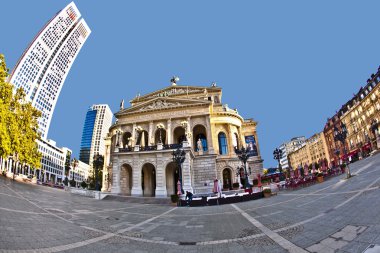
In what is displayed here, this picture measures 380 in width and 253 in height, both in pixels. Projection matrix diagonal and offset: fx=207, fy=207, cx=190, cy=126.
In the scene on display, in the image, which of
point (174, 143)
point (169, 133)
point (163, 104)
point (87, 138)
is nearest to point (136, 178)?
point (169, 133)

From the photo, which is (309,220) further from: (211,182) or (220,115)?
(220,115)

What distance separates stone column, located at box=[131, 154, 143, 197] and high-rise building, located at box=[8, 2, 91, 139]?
7696 cm

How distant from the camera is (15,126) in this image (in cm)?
2712

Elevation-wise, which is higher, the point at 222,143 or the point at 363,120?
the point at 363,120

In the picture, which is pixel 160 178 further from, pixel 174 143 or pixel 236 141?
pixel 236 141

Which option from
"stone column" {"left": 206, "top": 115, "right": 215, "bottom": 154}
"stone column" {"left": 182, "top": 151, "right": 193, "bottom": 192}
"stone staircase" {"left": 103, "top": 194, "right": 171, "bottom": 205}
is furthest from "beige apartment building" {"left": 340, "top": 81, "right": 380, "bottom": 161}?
"stone staircase" {"left": 103, "top": 194, "right": 171, "bottom": 205}

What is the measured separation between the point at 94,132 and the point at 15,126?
533ft

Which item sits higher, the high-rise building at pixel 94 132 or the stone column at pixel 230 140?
the high-rise building at pixel 94 132

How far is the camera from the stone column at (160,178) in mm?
31188

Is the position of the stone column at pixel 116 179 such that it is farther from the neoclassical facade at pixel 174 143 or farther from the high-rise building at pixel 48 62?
the high-rise building at pixel 48 62

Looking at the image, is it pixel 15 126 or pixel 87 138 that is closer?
pixel 15 126

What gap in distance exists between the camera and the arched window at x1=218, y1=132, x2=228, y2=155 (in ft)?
Result: 146

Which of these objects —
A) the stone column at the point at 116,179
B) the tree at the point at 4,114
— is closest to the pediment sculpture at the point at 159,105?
the stone column at the point at 116,179

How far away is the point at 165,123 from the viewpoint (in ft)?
137
